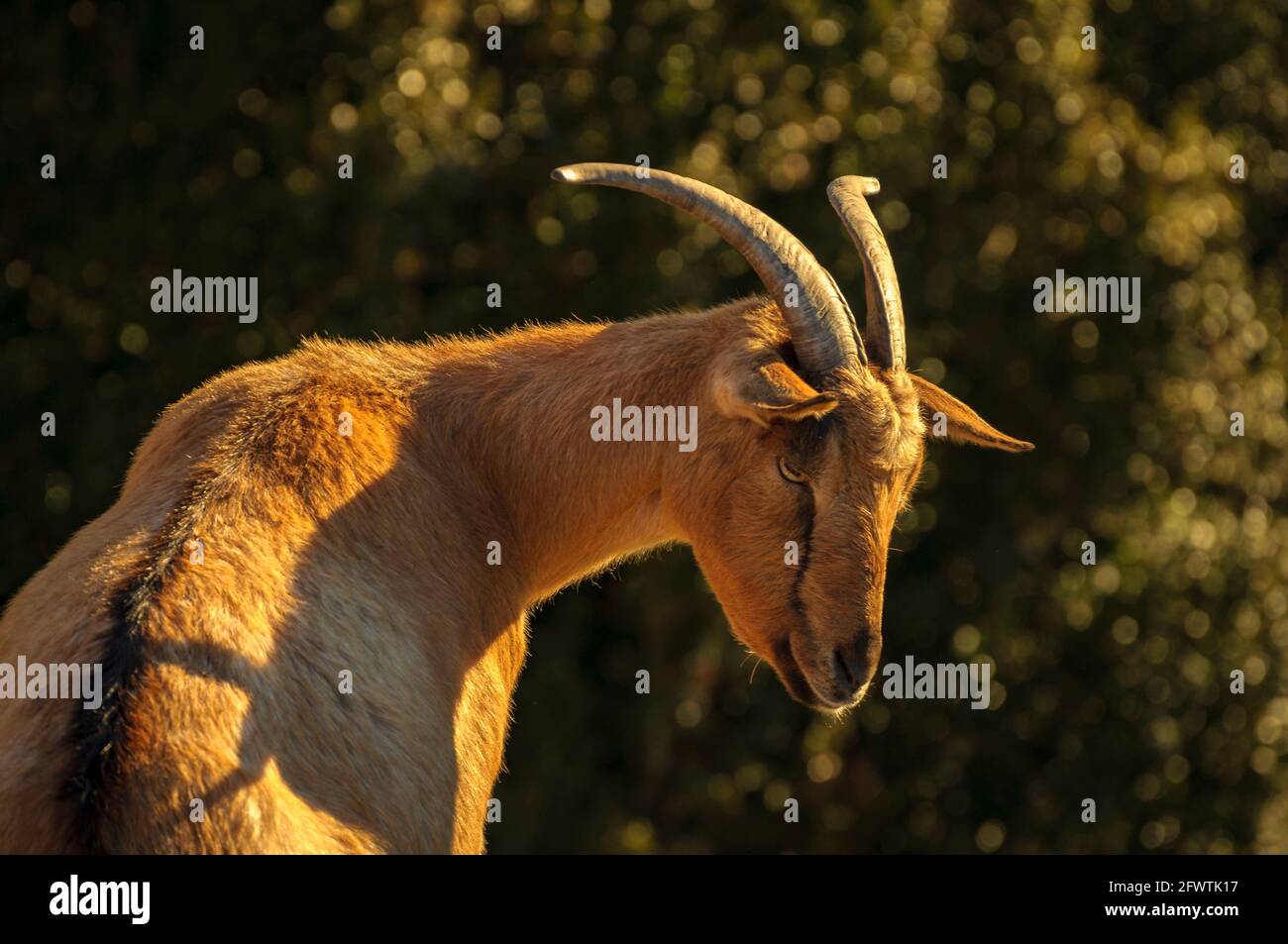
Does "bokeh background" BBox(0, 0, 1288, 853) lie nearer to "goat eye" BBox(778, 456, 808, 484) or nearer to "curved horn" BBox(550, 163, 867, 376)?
"curved horn" BBox(550, 163, 867, 376)

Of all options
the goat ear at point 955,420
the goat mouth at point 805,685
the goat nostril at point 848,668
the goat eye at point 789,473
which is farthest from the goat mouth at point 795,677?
the goat ear at point 955,420

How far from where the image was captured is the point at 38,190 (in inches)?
370

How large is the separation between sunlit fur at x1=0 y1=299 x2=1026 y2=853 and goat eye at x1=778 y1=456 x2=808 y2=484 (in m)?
0.03

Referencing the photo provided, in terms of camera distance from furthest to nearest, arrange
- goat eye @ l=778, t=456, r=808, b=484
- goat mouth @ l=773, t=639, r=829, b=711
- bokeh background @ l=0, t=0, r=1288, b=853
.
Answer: bokeh background @ l=0, t=0, r=1288, b=853
goat mouth @ l=773, t=639, r=829, b=711
goat eye @ l=778, t=456, r=808, b=484

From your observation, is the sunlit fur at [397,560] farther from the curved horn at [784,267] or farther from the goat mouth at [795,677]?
the curved horn at [784,267]

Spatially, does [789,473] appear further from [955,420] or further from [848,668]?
[955,420]

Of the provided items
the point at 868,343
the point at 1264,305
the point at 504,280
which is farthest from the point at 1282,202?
the point at 868,343

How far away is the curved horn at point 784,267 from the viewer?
5.52 metres

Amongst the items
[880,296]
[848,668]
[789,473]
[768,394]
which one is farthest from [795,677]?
[880,296]

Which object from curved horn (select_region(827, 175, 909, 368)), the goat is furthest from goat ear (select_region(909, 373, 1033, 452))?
curved horn (select_region(827, 175, 909, 368))

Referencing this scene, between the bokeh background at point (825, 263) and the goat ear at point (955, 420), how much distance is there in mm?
3552

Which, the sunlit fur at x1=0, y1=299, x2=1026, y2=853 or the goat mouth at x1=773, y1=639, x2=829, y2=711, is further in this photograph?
the goat mouth at x1=773, y1=639, x2=829, y2=711

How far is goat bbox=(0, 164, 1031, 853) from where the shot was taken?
4.23 metres

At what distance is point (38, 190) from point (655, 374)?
5.04m
